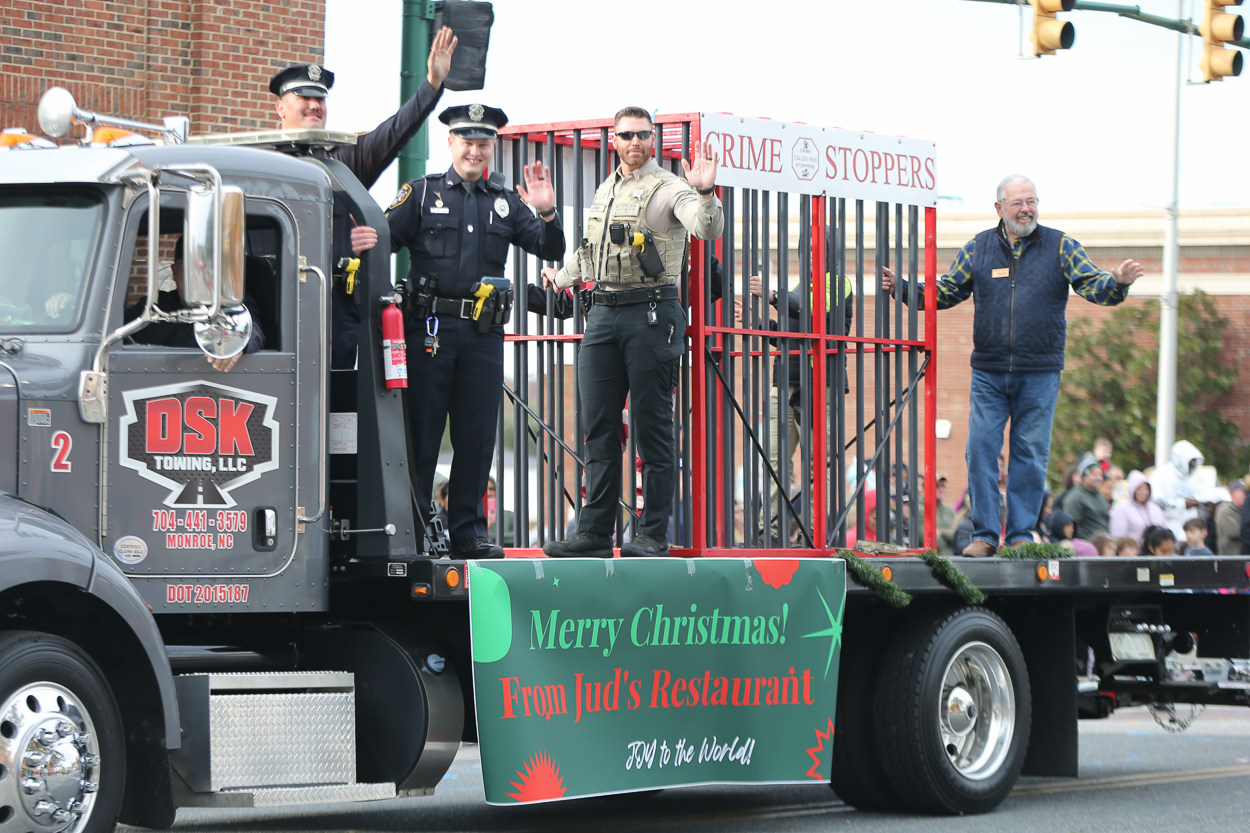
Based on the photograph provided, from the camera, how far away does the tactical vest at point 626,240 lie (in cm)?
769

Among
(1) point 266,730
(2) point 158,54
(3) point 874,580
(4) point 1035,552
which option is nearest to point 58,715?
(1) point 266,730

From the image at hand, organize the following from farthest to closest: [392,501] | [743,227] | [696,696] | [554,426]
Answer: [554,426]
[743,227]
[696,696]
[392,501]

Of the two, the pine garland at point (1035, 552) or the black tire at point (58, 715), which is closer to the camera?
the black tire at point (58, 715)

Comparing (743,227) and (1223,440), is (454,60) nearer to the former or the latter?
(743,227)

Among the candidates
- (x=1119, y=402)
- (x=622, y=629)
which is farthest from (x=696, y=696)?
(x=1119, y=402)

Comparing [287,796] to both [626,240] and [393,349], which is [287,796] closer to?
[393,349]

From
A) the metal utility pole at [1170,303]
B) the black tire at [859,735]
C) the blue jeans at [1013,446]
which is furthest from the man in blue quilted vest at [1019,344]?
the metal utility pole at [1170,303]

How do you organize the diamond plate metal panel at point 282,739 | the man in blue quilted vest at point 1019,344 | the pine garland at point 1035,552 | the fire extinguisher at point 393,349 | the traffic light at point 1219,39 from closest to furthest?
the diamond plate metal panel at point 282,739
the fire extinguisher at point 393,349
the pine garland at point 1035,552
the man in blue quilted vest at point 1019,344
the traffic light at point 1219,39

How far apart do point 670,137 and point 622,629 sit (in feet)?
11.3

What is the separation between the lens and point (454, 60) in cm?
895

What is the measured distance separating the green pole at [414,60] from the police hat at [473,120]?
296cm

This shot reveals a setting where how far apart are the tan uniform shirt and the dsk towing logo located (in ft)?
→ 7.08

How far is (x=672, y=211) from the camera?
7.78m

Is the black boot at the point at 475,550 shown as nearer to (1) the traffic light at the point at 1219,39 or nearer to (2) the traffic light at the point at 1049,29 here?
(2) the traffic light at the point at 1049,29
